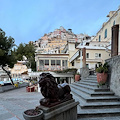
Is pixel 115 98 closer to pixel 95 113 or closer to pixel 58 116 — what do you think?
pixel 95 113

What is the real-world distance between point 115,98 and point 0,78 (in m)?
22.3

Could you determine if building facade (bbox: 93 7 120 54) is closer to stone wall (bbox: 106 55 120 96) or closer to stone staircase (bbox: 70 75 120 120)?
stone wall (bbox: 106 55 120 96)

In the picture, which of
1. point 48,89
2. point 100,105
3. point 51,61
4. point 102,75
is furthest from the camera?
point 51,61

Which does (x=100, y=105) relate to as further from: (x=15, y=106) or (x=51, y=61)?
(x=51, y=61)

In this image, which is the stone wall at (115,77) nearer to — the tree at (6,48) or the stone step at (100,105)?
the stone step at (100,105)

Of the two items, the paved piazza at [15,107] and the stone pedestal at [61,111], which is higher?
the stone pedestal at [61,111]

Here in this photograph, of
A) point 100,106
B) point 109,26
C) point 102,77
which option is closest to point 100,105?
point 100,106

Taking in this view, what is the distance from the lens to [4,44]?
9758mm

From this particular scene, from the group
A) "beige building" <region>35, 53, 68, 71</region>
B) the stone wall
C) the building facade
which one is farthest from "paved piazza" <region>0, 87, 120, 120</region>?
the building facade

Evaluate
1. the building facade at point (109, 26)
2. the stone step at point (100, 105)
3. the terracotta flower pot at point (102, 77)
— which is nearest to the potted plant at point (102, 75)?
the terracotta flower pot at point (102, 77)

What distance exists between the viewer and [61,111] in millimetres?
2205

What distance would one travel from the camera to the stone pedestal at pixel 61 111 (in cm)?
197

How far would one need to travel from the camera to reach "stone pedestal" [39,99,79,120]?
197 cm

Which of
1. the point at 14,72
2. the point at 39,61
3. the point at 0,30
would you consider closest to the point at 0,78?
the point at 14,72
